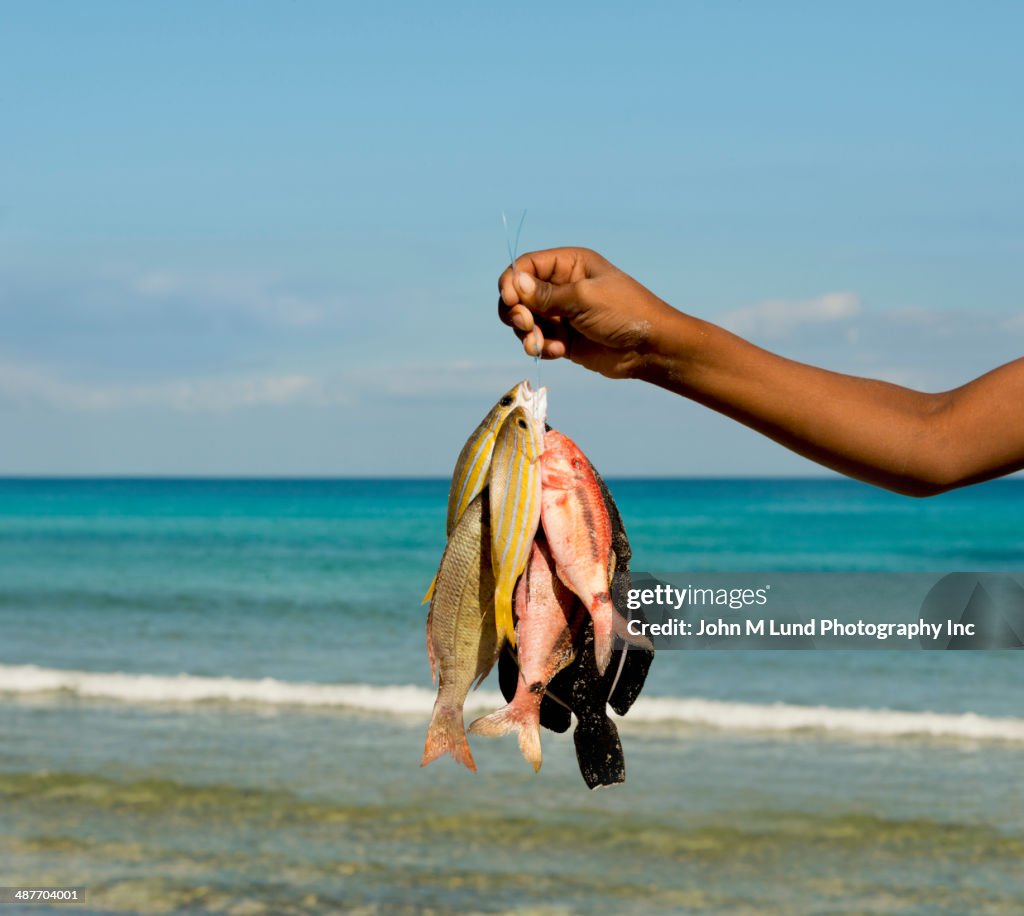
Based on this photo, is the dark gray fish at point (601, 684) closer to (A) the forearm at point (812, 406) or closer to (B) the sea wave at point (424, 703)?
(A) the forearm at point (812, 406)

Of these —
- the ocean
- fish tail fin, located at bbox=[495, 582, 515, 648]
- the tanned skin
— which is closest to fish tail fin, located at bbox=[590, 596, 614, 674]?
fish tail fin, located at bbox=[495, 582, 515, 648]

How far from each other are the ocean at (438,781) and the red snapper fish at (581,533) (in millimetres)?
4758

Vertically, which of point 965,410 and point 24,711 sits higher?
point 965,410

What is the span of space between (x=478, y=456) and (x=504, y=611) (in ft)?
0.92

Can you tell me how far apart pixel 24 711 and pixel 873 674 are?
9.10 m

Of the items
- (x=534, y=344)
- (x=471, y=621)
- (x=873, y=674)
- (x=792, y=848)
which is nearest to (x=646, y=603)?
(x=471, y=621)

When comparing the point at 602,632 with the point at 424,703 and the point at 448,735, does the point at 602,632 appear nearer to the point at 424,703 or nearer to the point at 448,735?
the point at 448,735

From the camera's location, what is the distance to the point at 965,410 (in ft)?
7.13

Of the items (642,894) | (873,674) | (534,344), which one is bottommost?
(642,894)

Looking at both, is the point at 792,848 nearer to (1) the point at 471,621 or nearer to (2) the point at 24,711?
(1) the point at 471,621

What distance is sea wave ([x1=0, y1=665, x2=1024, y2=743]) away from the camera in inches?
446

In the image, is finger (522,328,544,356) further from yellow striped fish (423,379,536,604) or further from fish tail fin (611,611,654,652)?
fish tail fin (611,611,654,652)

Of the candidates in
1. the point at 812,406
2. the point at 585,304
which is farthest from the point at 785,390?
the point at 585,304

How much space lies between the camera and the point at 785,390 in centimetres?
212
